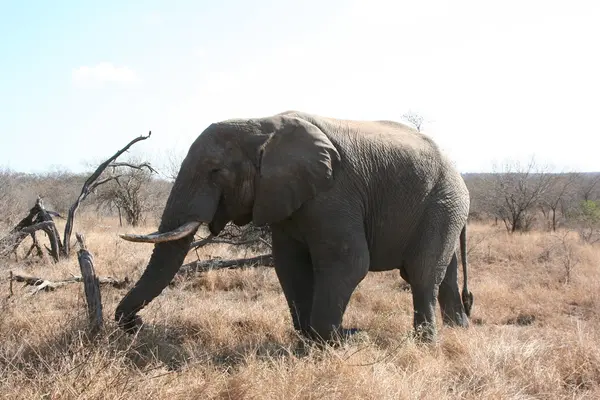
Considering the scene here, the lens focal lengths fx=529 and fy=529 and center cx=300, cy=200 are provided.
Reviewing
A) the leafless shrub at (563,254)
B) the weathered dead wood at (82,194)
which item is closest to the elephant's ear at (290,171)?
the weathered dead wood at (82,194)

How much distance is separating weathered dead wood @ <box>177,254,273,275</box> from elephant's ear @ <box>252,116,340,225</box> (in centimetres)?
392

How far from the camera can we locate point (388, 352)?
4668mm

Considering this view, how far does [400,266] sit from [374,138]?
1411mm

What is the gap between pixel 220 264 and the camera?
9000 millimetres

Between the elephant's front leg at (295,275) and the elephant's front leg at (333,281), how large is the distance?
645mm

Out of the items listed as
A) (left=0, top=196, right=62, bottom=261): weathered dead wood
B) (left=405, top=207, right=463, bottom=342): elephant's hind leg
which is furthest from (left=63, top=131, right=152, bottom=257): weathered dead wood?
(left=405, top=207, right=463, bottom=342): elephant's hind leg

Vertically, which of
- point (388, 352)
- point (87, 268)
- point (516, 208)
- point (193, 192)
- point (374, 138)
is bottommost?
point (516, 208)

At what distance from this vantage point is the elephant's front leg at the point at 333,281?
471cm

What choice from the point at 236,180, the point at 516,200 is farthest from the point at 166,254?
the point at 516,200

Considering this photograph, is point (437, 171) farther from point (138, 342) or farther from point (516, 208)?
point (516, 208)

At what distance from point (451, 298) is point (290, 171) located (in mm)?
2771

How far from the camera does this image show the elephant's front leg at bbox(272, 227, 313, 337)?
5.41 m

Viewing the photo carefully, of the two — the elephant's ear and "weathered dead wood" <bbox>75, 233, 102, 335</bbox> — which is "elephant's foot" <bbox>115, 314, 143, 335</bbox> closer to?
"weathered dead wood" <bbox>75, 233, 102, 335</bbox>

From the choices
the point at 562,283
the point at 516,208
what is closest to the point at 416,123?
the point at 516,208
